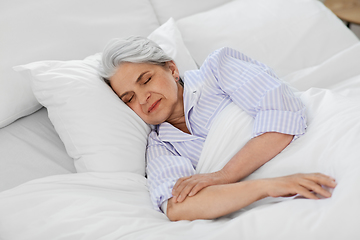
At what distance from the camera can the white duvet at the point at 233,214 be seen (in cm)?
76

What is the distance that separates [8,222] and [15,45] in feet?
2.28

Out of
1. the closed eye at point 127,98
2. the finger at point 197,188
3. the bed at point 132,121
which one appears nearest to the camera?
the bed at point 132,121

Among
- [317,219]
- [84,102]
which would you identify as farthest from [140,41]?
[317,219]

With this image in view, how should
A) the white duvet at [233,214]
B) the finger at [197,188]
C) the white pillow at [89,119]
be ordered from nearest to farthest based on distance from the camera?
the white duvet at [233,214] < the finger at [197,188] < the white pillow at [89,119]

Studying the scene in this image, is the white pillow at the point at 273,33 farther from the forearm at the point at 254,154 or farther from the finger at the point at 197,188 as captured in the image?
the finger at the point at 197,188

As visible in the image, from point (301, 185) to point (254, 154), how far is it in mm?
189

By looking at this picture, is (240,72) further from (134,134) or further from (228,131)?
(134,134)

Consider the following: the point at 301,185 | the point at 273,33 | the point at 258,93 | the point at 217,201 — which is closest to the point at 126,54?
the point at 258,93

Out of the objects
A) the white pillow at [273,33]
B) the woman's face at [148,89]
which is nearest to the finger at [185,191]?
the woman's face at [148,89]

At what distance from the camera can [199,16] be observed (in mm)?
A: 1812

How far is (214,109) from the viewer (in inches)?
49.3

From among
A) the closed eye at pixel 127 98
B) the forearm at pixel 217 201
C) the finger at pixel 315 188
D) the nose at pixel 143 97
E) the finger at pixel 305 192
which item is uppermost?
the nose at pixel 143 97

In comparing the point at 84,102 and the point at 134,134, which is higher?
the point at 84,102

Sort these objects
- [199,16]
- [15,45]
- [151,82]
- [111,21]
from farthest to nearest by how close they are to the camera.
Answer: [199,16]
[111,21]
[15,45]
[151,82]
